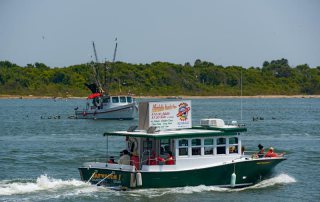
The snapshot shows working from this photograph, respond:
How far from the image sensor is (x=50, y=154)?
56.8 m

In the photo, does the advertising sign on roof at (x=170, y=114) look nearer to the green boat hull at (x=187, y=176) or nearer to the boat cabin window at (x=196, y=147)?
the boat cabin window at (x=196, y=147)

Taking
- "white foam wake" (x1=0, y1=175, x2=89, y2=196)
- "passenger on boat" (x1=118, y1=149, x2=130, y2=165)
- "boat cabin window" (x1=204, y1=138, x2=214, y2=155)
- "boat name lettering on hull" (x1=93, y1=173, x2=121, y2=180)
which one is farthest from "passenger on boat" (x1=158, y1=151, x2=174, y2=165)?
"white foam wake" (x1=0, y1=175, x2=89, y2=196)

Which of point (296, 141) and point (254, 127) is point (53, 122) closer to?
point (254, 127)

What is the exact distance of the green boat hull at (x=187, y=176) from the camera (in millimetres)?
38125

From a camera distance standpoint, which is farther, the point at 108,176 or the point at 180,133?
the point at 108,176

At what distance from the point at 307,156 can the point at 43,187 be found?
2126cm

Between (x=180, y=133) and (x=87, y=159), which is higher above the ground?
(x=180, y=133)

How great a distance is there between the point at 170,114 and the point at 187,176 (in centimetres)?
302

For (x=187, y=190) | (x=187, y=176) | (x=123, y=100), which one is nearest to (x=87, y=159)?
(x=187, y=176)

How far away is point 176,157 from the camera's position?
38562 millimetres

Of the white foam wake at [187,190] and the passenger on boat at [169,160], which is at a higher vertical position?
the passenger on boat at [169,160]

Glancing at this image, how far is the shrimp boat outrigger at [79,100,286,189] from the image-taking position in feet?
125

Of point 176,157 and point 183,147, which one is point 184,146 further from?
point 176,157

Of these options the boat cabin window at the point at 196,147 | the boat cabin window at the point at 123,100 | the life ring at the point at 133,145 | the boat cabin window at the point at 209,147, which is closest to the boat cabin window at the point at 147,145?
the life ring at the point at 133,145
